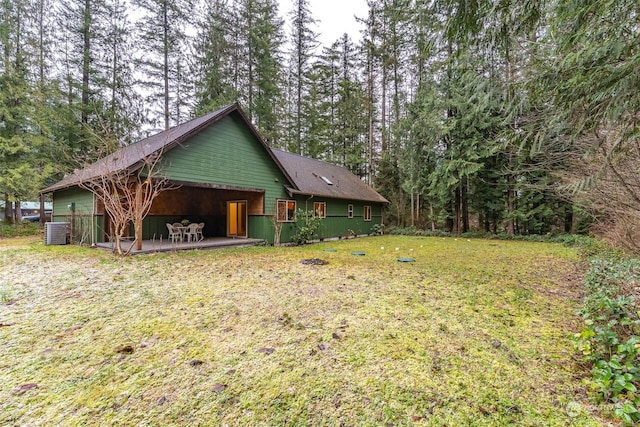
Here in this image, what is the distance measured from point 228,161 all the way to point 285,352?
8.32m

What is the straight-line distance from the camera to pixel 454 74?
47.9 feet

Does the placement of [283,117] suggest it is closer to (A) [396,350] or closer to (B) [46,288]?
(B) [46,288]

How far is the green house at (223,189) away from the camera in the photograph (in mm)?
8602

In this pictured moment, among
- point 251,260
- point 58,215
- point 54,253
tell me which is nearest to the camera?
point 251,260

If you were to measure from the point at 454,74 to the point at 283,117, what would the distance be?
434 inches

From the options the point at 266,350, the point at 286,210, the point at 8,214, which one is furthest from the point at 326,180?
the point at 8,214

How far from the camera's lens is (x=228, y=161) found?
9648 mm

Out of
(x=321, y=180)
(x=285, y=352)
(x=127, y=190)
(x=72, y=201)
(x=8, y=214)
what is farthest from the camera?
(x=8, y=214)

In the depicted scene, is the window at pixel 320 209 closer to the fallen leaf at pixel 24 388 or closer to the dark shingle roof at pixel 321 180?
the dark shingle roof at pixel 321 180

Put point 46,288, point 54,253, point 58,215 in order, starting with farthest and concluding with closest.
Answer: point 58,215
point 54,253
point 46,288

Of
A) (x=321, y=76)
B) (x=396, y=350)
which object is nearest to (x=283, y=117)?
(x=321, y=76)

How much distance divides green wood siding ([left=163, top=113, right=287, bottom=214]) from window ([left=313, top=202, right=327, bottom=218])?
2070 millimetres

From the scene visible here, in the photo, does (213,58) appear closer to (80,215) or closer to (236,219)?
(236,219)

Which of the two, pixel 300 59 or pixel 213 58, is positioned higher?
pixel 300 59
